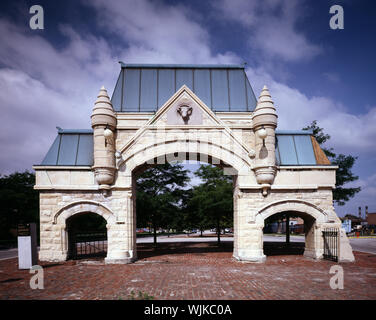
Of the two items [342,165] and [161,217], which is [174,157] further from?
[342,165]

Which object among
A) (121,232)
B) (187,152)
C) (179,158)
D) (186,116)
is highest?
(186,116)

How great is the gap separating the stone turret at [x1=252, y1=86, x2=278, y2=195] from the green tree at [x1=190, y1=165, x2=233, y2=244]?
20.7ft

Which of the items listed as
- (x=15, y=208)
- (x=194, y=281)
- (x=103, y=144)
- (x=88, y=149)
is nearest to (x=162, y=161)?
(x=103, y=144)

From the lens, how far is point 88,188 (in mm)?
11859

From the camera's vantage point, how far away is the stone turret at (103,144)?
11.6 m

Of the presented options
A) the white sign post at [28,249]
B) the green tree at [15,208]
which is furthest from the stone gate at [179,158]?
the green tree at [15,208]

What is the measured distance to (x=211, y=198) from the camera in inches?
728

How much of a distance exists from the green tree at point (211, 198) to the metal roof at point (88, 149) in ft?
20.7

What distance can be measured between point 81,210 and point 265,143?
→ 947cm

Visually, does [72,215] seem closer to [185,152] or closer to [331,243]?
[185,152]

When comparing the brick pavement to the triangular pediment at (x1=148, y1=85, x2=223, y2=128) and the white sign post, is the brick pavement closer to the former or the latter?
the white sign post

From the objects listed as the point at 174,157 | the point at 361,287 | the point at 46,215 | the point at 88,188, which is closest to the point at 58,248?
the point at 46,215

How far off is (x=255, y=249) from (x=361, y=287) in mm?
4883

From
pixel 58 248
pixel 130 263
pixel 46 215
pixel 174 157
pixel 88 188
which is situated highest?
pixel 174 157
